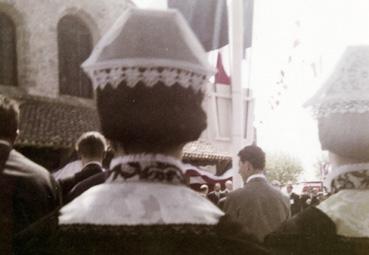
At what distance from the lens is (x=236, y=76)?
22.1 ft

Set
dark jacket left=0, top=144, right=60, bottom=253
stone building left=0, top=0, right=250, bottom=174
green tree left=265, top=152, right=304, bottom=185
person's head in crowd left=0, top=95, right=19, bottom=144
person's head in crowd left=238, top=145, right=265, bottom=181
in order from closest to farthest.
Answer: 1. dark jacket left=0, top=144, right=60, bottom=253
2. person's head in crowd left=0, top=95, right=19, bottom=144
3. person's head in crowd left=238, top=145, right=265, bottom=181
4. stone building left=0, top=0, right=250, bottom=174
5. green tree left=265, top=152, right=304, bottom=185

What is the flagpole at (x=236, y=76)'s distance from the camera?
6523 mm

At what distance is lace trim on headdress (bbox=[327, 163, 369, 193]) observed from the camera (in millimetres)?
2527

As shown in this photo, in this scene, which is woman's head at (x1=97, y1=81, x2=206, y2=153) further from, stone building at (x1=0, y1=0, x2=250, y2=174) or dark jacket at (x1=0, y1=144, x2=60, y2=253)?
stone building at (x1=0, y1=0, x2=250, y2=174)

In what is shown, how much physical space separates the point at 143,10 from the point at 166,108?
11.7 inches

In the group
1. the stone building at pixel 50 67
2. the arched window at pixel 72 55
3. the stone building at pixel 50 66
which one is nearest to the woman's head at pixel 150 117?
the stone building at pixel 50 67

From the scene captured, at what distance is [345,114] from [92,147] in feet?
6.83

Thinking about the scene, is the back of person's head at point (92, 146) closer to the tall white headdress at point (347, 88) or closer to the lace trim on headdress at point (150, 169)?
the tall white headdress at point (347, 88)

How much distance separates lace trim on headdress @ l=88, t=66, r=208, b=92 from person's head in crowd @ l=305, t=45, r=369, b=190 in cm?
95

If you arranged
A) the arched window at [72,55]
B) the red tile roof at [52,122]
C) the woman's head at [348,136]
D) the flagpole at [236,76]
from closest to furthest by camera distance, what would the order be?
the woman's head at [348,136] < the flagpole at [236,76] < the red tile roof at [52,122] < the arched window at [72,55]

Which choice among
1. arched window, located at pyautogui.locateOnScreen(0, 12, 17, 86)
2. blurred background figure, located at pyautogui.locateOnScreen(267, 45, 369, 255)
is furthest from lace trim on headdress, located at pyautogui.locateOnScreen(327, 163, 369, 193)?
arched window, located at pyautogui.locateOnScreen(0, 12, 17, 86)

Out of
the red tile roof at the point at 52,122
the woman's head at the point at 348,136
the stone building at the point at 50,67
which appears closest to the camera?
the woman's head at the point at 348,136

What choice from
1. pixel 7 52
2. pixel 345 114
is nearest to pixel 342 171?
pixel 345 114

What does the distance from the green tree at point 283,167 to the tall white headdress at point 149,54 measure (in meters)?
60.1
